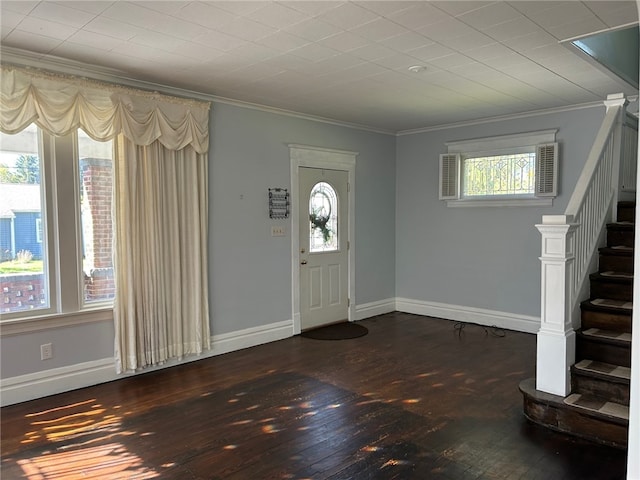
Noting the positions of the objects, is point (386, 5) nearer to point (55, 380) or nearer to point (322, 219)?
point (322, 219)

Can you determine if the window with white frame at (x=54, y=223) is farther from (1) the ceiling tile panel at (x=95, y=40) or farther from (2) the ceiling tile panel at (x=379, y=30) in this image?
(2) the ceiling tile panel at (x=379, y=30)

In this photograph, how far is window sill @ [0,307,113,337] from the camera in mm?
3538

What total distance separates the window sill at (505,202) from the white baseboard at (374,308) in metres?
1.66

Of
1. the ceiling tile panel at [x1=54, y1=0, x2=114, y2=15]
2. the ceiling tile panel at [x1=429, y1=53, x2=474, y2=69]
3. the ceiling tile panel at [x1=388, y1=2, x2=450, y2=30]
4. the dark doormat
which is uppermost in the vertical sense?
the ceiling tile panel at [x1=54, y1=0, x2=114, y2=15]

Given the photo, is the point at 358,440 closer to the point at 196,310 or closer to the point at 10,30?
the point at 196,310

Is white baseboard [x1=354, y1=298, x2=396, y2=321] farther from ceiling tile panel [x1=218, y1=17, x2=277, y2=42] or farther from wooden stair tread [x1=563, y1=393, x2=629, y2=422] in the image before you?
ceiling tile panel [x1=218, y1=17, x2=277, y2=42]

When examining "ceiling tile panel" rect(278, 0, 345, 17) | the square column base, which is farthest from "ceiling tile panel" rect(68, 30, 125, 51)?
the square column base

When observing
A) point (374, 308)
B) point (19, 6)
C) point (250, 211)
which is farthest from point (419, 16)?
point (374, 308)

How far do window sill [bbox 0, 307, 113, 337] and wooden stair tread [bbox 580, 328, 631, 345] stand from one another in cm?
379

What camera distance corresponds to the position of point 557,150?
5.26m

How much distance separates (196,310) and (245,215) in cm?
115

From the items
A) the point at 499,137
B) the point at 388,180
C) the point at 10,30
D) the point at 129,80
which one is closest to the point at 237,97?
the point at 129,80

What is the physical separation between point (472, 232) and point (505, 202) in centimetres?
59

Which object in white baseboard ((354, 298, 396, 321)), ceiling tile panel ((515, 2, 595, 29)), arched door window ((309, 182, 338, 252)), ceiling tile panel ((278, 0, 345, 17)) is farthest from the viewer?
white baseboard ((354, 298, 396, 321))
